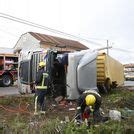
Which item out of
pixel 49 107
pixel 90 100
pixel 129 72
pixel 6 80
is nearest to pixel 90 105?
pixel 90 100

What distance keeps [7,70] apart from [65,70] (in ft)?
45.5

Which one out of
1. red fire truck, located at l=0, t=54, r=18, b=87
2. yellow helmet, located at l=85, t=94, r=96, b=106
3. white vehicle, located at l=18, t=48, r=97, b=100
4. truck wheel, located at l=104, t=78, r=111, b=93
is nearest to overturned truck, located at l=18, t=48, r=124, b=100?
white vehicle, located at l=18, t=48, r=97, b=100

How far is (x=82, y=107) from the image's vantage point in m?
9.71

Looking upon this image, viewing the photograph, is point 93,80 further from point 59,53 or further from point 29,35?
point 29,35

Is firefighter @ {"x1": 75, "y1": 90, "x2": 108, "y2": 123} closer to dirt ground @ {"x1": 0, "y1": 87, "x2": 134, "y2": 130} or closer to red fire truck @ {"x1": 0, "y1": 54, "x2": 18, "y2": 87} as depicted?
dirt ground @ {"x1": 0, "y1": 87, "x2": 134, "y2": 130}

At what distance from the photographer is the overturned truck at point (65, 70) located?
49.4 feet

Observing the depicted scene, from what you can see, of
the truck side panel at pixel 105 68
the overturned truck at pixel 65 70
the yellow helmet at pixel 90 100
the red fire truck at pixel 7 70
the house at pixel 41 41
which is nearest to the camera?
the yellow helmet at pixel 90 100

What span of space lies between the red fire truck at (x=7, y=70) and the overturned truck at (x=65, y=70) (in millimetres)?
12327

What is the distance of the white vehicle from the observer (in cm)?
1505

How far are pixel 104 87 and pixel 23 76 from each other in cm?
399

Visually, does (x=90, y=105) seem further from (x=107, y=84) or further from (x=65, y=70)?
(x=107, y=84)

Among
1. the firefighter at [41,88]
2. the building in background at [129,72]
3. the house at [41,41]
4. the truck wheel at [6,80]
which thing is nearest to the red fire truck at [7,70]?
the truck wheel at [6,80]

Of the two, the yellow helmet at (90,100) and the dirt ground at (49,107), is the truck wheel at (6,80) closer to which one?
the dirt ground at (49,107)

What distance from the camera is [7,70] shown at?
94.1 ft
